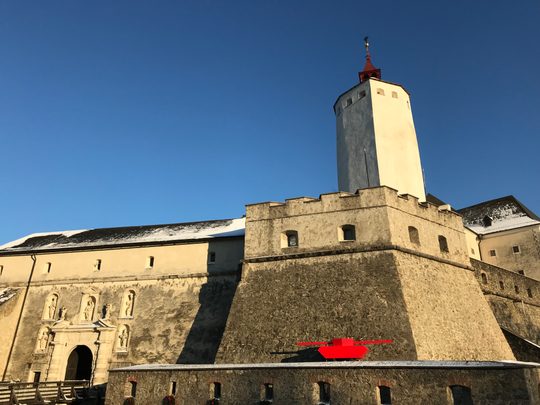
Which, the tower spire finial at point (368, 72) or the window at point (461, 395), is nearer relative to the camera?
the window at point (461, 395)

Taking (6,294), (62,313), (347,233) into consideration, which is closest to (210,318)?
(347,233)

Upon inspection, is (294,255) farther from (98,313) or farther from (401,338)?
(98,313)

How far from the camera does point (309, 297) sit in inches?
682

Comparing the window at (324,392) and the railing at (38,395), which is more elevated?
the window at (324,392)

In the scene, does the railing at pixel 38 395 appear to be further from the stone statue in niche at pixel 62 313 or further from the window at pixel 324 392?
the window at pixel 324 392

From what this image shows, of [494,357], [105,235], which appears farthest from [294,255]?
[105,235]

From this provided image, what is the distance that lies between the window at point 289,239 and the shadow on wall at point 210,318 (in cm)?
285

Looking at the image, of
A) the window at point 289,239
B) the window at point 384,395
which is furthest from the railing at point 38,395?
the window at point 384,395

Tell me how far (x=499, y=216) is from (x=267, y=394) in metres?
24.1

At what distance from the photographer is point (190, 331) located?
71.8 ft

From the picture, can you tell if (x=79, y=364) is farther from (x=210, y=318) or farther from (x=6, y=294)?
(x=210, y=318)

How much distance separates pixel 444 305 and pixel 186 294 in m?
12.8

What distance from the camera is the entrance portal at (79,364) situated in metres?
22.7

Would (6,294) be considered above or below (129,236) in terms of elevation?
below
